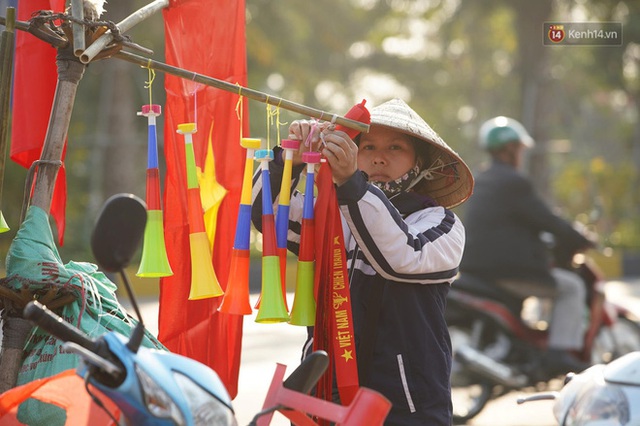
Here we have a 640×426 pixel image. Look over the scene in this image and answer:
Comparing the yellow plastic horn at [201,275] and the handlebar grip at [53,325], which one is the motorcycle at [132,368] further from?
the yellow plastic horn at [201,275]

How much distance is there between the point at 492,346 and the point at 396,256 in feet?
15.7

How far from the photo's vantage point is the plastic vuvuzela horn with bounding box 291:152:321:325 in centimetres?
287

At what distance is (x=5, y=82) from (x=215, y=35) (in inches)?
33.5

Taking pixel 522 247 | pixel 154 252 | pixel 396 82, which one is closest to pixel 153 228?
pixel 154 252

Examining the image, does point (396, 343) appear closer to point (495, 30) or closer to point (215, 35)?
point (215, 35)

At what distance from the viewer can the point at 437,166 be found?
3.34 m

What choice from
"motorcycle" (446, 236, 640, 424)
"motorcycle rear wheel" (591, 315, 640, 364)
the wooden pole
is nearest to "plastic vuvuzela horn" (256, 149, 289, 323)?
the wooden pole

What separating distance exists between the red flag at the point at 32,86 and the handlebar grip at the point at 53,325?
131cm

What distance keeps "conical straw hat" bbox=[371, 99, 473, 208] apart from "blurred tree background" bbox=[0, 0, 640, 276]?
4836 millimetres

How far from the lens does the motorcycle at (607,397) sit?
233 centimetres

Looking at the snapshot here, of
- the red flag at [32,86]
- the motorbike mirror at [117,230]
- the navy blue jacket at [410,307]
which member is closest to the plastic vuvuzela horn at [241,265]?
the navy blue jacket at [410,307]

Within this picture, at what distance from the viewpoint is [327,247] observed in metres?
2.89

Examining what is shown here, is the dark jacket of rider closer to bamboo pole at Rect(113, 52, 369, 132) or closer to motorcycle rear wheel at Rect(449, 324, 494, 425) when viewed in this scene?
motorcycle rear wheel at Rect(449, 324, 494, 425)

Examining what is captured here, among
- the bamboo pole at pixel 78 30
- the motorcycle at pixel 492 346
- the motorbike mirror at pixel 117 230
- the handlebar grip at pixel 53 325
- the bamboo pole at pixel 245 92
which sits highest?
the bamboo pole at pixel 78 30
